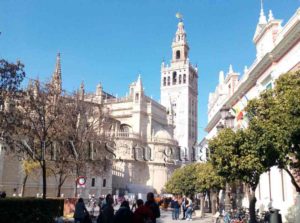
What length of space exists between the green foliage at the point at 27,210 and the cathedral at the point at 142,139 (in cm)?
2988

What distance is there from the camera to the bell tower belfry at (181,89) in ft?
380

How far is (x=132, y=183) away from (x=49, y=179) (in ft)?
96.1

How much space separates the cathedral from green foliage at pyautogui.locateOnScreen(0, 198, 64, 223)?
98.0 feet

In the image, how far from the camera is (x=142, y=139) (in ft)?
272

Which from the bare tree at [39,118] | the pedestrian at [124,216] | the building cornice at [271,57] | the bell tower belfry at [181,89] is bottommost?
the pedestrian at [124,216]

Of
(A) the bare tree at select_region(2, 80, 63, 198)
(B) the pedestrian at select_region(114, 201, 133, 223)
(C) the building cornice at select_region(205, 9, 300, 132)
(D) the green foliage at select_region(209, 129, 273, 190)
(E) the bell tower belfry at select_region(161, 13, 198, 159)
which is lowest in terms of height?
(B) the pedestrian at select_region(114, 201, 133, 223)

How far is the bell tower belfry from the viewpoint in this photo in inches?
4564

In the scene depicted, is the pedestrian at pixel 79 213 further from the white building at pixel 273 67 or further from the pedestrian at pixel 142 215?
the white building at pixel 273 67

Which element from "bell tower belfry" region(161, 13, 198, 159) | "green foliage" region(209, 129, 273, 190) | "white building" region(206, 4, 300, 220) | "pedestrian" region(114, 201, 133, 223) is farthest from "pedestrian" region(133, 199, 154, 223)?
"bell tower belfry" region(161, 13, 198, 159)

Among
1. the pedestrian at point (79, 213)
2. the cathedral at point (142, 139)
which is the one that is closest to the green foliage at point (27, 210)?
the pedestrian at point (79, 213)

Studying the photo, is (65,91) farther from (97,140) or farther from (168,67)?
(168,67)

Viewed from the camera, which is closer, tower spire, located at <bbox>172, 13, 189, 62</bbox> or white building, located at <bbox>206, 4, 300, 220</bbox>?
white building, located at <bbox>206, 4, 300, 220</bbox>

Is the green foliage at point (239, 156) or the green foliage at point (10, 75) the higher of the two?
the green foliage at point (10, 75)

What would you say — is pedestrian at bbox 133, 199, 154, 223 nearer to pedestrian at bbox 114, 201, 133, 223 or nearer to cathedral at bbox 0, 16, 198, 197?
pedestrian at bbox 114, 201, 133, 223
